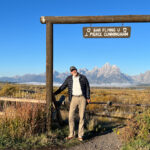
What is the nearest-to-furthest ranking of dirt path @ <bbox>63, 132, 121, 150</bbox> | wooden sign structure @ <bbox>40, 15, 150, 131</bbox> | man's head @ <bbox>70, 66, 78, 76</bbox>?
dirt path @ <bbox>63, 132, 121, 150</bbox> < man's head @ <bbox>70, 66, 78, 76</bbox> < wooden sign structure @ <bbox>40, 15, 150, 131</bbox>

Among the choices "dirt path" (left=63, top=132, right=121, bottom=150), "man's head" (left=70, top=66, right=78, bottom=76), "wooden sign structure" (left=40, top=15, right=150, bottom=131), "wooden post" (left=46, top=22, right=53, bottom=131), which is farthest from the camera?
"wooden post" (left=46, top=22, right=53, bottom=131)

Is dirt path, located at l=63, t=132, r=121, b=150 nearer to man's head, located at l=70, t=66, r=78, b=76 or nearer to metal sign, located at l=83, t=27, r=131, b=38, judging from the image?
man's head, located at l=70, t=66, r=78, b=76

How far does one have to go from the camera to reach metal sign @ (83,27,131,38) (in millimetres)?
6000

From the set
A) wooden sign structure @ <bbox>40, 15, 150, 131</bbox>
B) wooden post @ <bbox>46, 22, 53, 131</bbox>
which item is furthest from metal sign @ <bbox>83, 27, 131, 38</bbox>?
wooden post @ <bbox>46, 22, 53, 131</bbox>

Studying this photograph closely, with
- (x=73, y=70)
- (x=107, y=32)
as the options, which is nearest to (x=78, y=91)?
(x=73, y=70)

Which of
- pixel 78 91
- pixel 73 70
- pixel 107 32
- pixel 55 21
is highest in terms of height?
pixel 55 21

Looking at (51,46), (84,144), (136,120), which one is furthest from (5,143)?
(136,120)

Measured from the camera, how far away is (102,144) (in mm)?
5543

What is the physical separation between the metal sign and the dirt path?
2.88 meters

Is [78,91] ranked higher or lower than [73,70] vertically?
lower

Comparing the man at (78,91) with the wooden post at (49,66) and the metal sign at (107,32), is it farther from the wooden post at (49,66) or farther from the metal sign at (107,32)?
the metal sign at (107,32)

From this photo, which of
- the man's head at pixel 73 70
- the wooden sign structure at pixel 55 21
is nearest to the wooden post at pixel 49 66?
the wooden sign structure at pixel 55 21

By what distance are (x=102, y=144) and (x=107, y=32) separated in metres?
3.03

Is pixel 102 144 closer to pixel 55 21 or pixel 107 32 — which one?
pixel 107 32
